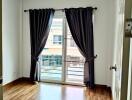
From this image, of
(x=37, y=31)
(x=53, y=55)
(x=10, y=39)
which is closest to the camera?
(x=10, y=39)

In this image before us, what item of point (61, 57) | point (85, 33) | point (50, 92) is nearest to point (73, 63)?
point (61, 57)

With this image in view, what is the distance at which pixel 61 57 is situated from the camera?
488 cm

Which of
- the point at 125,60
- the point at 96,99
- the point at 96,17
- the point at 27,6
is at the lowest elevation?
the point at 96,99

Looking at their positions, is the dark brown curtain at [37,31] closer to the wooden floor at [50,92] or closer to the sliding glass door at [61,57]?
the sliding glass door at [61,57]

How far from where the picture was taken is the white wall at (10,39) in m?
4.43

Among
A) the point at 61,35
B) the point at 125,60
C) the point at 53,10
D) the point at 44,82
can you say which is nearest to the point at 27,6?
the point at 53,10

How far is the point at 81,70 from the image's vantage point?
4770mm

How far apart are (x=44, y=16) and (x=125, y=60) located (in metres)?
3.80

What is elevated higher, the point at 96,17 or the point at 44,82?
the point at 96,17

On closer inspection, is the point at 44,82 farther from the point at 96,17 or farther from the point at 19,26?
the point at 96,17

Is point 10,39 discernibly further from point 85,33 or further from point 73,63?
point 85,33

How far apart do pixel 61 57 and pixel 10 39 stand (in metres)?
1.49

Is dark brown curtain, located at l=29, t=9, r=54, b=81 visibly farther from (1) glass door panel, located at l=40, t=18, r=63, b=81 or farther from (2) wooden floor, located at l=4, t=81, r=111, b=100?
(2) wooden floor, located at l=4, t=81, r=111, b=100

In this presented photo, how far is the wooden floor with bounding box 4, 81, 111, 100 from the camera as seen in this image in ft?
12.6
